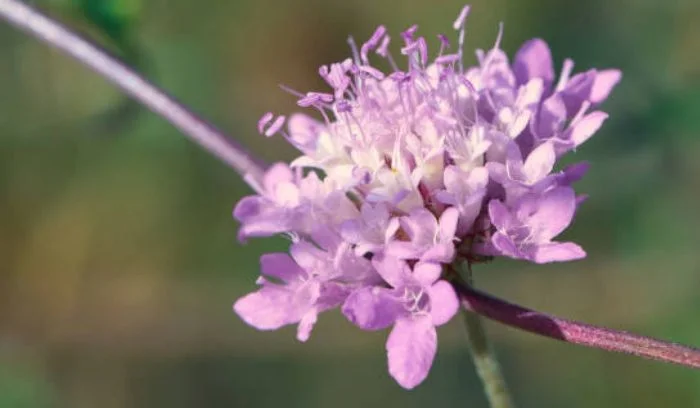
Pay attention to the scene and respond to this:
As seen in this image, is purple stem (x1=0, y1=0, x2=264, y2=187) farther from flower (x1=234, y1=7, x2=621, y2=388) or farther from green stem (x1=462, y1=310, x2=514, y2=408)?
green stem (x1=462, y1=310, x2=514, y2=408)

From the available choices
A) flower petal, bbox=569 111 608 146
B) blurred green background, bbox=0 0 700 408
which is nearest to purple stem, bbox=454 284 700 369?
flower petal, bbox=569 111 608 146

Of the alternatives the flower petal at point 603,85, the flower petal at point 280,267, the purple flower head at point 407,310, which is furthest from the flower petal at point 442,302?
the flower petal at point 603,85

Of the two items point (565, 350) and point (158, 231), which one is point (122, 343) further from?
point (565, 350)

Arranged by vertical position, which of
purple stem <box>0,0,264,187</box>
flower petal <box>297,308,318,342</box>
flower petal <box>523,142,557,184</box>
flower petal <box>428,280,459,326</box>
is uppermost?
purple stem <box>0,0,264,187</box>

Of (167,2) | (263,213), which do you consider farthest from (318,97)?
(167,2)

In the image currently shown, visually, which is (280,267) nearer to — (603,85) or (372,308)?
(372,308)

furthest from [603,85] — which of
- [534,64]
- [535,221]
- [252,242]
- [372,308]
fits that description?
[252,242]
